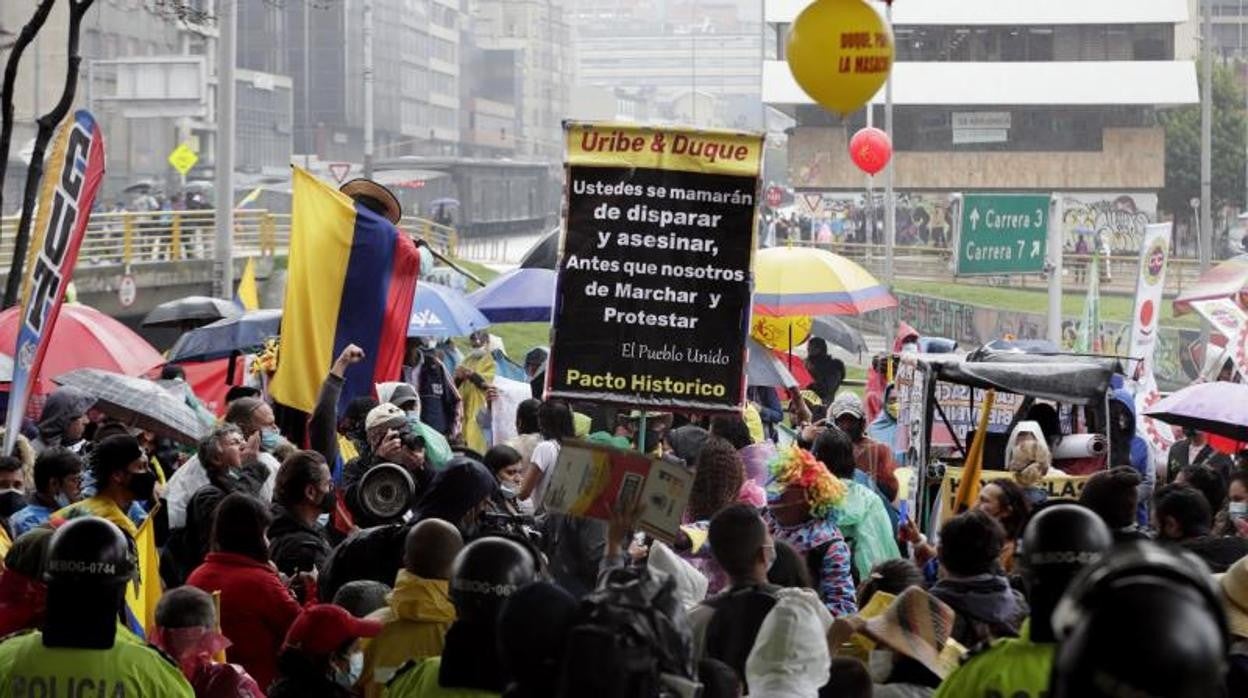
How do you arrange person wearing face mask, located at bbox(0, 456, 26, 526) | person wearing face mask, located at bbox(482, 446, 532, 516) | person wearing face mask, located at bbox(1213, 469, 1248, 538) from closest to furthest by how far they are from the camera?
1. person wearing face mask, located at bbox(0, 456, 26, 526)
2. person wearing face mask, located at bbox(1213, 469, 1248, 538)
3. person wearing face mask, located at bbox(482, 446, 532, 516)

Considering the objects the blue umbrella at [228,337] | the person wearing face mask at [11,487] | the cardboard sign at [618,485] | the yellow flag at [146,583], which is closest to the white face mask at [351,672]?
the cardboard sign at [618,485]

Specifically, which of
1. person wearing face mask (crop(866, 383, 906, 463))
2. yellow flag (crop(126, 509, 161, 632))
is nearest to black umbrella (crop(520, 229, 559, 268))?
person wearing face mask (crop(866, 383, 906, 463))

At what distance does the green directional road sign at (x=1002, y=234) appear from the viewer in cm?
2147

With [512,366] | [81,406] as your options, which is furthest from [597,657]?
[512,366]

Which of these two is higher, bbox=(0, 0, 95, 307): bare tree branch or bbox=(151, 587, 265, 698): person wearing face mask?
bbox=(0, 0, 95, 307): bare tree branch

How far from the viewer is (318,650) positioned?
5.41m

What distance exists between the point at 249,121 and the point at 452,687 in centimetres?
8322

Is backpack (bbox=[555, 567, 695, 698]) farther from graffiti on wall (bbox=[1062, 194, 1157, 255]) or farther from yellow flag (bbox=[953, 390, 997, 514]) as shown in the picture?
graffiti on wall (bbox=[1062, 194, 1157, 255])

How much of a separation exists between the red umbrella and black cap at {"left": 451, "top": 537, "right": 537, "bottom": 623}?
8.64m

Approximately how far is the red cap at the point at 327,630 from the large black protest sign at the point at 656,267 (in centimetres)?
289

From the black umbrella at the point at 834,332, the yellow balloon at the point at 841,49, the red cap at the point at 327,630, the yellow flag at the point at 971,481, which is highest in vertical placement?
the yellow balloon at the point at 841,49

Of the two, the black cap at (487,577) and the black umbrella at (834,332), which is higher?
the black cap at (487,577)

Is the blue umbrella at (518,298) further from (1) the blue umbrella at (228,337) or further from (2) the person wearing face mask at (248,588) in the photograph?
(2) the person wearing face mask at (248,588)

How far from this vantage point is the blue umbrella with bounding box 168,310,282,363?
14.5 metres
